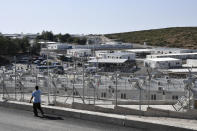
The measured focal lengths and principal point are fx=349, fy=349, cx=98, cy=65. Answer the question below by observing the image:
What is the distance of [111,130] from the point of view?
23.9 ft

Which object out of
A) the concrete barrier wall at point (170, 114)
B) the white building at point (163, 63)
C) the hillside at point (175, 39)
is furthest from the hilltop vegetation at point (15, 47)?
the hillside at point (175, 39)

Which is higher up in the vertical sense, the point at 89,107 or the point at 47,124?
the point at 47,124

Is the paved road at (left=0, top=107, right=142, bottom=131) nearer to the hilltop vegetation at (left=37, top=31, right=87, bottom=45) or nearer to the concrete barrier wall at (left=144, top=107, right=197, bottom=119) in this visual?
the concrete barrier wall at (left=144, top=107, right=197, bottom=119)

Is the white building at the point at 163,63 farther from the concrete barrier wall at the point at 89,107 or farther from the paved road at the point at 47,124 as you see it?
the paved road at the point at 47,124

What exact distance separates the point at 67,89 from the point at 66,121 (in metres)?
14.7

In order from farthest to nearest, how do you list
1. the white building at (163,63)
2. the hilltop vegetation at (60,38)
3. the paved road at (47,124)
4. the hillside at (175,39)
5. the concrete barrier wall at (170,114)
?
the hillside at (175,39) < the hilltop vegetation at (60,38) < the white building at (163,63) < the concrete barrier wall at (170,114) < the paved road at (47,124)

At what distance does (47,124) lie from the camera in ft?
26.2

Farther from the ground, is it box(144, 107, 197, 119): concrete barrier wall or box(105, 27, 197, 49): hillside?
box(105, 27, 197, 49): hillside

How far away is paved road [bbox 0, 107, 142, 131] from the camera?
7527 millimetres

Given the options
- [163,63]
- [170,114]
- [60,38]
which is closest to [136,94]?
[170,114]

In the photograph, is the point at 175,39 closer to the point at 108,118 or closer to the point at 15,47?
the point at 15,47

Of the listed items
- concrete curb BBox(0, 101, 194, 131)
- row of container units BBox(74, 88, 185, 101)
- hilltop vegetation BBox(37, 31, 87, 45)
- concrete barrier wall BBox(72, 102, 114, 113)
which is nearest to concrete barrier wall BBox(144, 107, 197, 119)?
concrete barrier wall BBox(72, 102, 114, 113)

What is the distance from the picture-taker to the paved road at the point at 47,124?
296 inches

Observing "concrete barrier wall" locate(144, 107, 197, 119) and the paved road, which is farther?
"concrete barrier wall" locate(144, 107, 197, 119)
